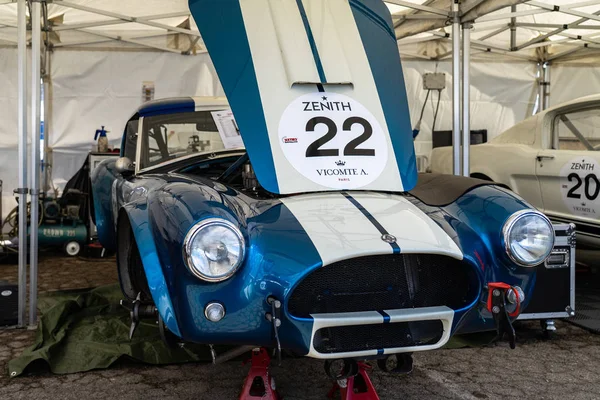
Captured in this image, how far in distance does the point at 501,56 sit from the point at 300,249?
7.27 m

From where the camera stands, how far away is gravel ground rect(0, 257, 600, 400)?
9.79 feet

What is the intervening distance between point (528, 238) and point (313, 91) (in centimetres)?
126

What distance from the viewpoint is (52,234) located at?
7.02 metres

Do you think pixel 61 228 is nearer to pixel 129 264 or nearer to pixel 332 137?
pixel 129 264

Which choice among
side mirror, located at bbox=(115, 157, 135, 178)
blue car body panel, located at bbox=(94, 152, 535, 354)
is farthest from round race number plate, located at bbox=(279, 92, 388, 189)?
side mirror, located at bbox=(115, 157, 135, 178)

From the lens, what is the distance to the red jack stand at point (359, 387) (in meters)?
2.59

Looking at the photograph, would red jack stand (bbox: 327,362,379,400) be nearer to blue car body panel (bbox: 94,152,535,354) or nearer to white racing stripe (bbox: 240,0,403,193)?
blue car body panel (bbox: 94,152,535,354)

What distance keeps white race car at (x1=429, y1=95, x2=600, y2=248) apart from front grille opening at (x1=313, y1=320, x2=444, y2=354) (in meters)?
3.08

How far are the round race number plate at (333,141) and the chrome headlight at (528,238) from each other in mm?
728

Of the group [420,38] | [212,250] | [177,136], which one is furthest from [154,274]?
[420,38]

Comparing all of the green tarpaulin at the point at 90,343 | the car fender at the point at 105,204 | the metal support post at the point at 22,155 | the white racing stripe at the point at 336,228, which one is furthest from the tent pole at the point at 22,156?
the white racing stripe at the point at 336,228

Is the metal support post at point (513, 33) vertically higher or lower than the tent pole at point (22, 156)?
higher

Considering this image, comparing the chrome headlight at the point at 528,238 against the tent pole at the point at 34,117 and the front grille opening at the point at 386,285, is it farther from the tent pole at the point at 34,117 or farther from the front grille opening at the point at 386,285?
the tent pole at the point at 34,117

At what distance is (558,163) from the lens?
527 cm
